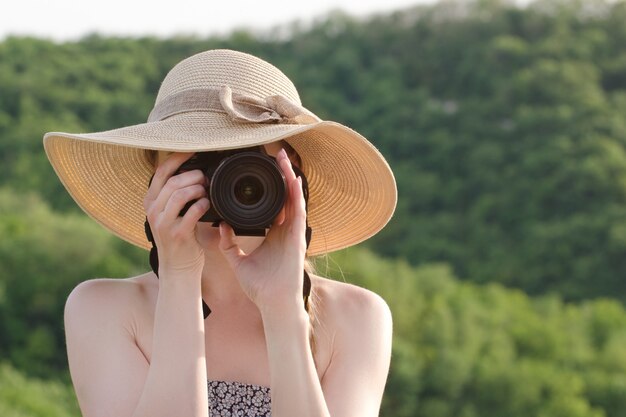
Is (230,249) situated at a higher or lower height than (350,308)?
higher

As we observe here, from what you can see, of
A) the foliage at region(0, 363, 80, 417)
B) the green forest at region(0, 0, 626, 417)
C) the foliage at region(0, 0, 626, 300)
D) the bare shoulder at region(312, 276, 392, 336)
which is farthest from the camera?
the foliage at region(0, 0, 626, 300)

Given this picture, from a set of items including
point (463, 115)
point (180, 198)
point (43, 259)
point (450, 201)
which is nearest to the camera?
point (180, 198)

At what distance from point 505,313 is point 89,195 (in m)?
40.1

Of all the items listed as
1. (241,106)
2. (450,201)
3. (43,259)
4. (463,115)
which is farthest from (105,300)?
(463,115)

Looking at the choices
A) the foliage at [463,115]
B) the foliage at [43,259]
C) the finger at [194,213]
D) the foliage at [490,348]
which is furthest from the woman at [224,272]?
the foliage at [463,115]

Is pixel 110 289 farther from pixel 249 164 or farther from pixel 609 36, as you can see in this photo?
pixel 609 36

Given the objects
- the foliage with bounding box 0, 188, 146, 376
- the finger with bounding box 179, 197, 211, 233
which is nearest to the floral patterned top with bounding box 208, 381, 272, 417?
the finger with bounding box 179, 197, 211, 233

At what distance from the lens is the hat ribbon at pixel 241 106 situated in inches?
75.1

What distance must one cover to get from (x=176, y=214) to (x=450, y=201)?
147 feet

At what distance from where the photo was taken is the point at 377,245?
46.5 metres

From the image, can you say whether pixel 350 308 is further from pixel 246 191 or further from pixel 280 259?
pixel 246 191

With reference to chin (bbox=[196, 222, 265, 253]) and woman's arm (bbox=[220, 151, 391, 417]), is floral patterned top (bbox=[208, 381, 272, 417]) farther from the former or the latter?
chin (bbox=[196, 222, 265, 253])

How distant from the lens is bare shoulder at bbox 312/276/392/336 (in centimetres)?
199

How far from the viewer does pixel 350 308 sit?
79.5 inches
